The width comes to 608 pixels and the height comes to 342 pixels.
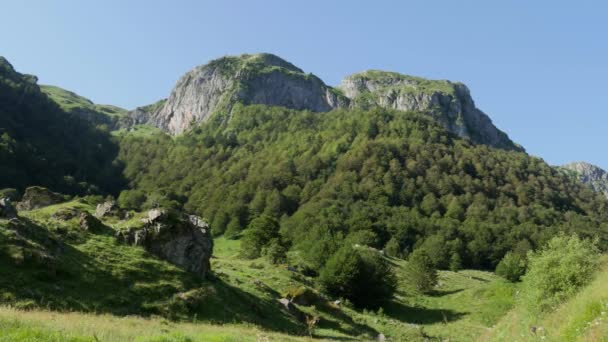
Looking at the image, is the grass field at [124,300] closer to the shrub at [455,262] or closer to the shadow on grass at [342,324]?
the shadow on grass at [342,324]

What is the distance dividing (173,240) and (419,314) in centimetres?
3635

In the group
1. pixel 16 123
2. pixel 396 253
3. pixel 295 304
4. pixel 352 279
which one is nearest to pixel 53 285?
pixel 295 304

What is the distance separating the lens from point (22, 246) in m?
25.9

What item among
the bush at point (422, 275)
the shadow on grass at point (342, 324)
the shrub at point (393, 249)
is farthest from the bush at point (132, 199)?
the shadow on grass at point (342, 324)

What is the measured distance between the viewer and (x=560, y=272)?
30.7 metres

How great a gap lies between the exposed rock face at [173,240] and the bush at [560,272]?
24816 mm

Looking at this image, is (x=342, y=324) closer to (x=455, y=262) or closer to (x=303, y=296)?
(x=303, y=296)

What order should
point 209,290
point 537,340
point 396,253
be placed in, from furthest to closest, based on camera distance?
point 396,253 → point 209,290 → point 537,340

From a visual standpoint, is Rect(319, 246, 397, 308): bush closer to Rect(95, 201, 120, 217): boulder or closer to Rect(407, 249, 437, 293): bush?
Rect(407, 249, 437, 293): bush

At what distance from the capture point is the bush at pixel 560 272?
2875cm

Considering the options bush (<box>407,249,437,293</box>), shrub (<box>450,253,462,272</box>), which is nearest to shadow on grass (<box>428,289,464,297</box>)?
bush (<box>407,249,437,293</box>)

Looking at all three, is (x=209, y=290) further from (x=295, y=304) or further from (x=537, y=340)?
(x=537, y=340)

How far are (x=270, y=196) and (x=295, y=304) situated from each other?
410ft

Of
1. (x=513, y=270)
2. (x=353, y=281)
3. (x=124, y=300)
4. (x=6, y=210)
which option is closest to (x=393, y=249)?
(x=513, y=270)
